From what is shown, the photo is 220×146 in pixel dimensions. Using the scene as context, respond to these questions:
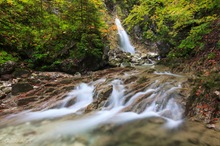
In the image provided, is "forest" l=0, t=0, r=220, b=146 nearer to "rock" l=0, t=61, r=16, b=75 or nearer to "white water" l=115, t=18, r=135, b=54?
"rock" l=0, t=61, r=16, b=75

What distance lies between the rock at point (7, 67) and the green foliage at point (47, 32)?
4.43 ft

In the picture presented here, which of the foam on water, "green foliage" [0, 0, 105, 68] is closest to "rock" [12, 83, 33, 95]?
the foam on water

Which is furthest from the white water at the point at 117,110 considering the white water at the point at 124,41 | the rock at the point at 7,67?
the white water at the point at 124,41

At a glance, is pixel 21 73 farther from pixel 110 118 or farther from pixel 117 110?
pixel 110 118

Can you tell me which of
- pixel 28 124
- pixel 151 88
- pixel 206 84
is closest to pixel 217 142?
pixel 206 84

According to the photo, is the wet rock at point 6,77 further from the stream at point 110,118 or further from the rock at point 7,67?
the stream at point 110,118

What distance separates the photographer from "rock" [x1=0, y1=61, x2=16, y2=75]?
9344mm

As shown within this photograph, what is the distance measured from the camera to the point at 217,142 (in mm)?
3916

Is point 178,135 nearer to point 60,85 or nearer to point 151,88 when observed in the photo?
point 151,88

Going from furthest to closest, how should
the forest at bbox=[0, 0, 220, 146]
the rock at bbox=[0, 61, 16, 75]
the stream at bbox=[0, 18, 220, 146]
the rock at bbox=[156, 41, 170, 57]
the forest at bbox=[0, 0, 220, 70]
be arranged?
the rock at bbox=[156, 41, 170, 57], the forest at bbox=[0, 0, 220, 70], the rock at bbox=[0, 61, 16, 75], the forest at bbox=[0, 0, 220, 146], the stream at bbox=[0, 18, 220, 146]

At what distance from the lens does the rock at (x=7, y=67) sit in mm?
9344

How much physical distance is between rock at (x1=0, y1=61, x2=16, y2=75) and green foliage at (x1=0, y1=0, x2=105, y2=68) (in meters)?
1.35

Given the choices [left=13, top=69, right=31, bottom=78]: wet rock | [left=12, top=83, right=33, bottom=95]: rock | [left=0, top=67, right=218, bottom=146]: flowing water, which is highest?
[left=13, top=69, right=31, bottom=78]: wet rock

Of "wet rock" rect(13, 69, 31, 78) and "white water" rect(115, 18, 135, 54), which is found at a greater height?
"white water" rect(115, 18, 135, 54)
